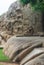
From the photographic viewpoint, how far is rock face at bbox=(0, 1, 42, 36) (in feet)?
58.4

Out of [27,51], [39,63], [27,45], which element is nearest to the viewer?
[39,63]

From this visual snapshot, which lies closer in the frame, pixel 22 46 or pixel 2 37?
pixel 22 46

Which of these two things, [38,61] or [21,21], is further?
[21,21]

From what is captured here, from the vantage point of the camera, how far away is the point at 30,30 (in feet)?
59.0

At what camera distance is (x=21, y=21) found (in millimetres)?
18250

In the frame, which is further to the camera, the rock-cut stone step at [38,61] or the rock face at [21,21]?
the rock face at [21,21]

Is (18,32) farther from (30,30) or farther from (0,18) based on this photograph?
(0,18)

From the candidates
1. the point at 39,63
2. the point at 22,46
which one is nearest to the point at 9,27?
the point at 22,46

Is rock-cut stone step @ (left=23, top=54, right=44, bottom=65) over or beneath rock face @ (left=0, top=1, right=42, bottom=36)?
over

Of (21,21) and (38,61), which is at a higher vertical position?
(38,61)

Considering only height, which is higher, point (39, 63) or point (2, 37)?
point (39, 63)

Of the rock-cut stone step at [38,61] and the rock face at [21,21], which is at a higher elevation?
the rock-cut stone step at [38,61]

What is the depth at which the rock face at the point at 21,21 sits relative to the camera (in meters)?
17.8

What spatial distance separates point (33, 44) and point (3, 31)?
418 inches
